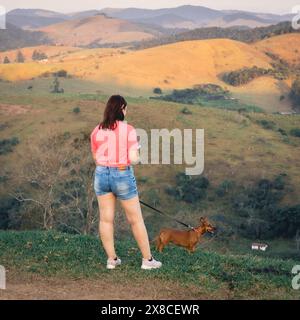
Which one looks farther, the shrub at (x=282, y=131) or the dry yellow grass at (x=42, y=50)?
the dry yellow grass at (x=42, y=50)

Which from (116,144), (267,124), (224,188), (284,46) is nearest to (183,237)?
(116,144)

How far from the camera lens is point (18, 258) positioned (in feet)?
21.4

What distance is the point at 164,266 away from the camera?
6.09m

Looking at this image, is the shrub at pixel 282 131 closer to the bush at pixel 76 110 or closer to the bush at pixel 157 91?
the bush at pixel 76 110

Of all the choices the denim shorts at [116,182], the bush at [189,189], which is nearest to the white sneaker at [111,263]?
the denim shorts at [116,182]

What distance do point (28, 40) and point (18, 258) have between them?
13304cm

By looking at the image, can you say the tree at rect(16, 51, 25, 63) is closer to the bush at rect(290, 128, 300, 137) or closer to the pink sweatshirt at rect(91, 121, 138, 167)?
the bush at rect(290, 128, 300, 137)

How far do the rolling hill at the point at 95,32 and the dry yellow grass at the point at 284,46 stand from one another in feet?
225

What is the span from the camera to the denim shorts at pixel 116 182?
18.0 ft

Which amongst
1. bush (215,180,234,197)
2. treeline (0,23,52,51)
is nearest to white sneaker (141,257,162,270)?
bush (215,180,234,197)

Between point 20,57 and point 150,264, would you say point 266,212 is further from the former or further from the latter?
point 20,57

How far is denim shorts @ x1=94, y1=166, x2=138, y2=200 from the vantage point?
18.0ft
